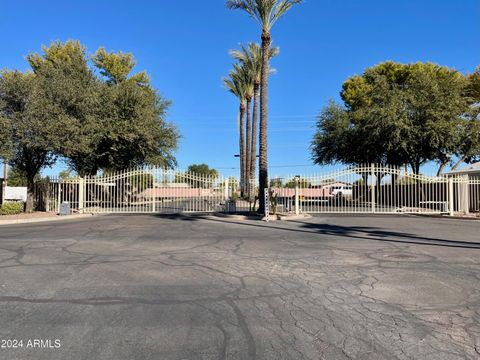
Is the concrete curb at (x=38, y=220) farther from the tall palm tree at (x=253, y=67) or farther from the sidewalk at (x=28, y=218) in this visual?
the tall palm tree at (x=253, y=67)

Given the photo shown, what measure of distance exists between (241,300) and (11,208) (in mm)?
21006

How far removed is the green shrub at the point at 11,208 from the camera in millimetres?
23700

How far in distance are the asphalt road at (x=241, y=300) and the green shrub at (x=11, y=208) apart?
40.9ft

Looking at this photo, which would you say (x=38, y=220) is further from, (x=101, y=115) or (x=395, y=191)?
(x=395, y=191)

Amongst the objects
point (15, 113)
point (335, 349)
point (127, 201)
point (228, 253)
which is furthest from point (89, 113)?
point (335, 349)

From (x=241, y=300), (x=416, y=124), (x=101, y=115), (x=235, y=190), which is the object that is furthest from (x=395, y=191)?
(x=241, y=300)

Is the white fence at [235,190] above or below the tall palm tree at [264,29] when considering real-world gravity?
below

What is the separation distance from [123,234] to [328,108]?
29.4m

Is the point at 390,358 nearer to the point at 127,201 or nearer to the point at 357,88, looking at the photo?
the point at 127,201

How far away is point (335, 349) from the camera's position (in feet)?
15.8

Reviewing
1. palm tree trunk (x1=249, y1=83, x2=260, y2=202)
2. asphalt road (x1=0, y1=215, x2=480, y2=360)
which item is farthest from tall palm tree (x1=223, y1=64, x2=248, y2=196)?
asphalt road (x1=0, y1=215, x2=480, y2=360)

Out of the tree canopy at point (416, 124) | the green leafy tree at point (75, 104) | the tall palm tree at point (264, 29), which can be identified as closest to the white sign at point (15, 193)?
the green leafy tree at point (75, 104)

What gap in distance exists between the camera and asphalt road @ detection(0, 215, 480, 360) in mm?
4883

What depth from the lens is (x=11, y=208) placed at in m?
24.1
